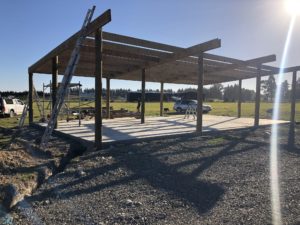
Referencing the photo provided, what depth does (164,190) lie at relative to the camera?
4430 millimetres

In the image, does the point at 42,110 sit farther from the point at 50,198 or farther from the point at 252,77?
the point at 252,77

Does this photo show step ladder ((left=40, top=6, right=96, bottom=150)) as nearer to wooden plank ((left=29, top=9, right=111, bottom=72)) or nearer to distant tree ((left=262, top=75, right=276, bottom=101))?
wooden plank ((left=29, top=9, right=111, bottom=72))

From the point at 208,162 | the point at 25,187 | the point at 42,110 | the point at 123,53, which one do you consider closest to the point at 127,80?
the point at 42,110

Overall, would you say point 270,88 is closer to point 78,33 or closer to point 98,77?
point 78,33

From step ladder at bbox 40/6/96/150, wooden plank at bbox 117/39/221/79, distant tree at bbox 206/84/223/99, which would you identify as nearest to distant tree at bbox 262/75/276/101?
distant tree at bbox 206/84/223/99

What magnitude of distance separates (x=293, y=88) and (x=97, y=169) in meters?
10.9

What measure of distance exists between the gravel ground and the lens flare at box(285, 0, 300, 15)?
5660 mm

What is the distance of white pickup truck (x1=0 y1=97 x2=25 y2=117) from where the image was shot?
20453 mm

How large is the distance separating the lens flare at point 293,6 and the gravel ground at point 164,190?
566 cm

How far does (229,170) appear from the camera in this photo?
221 inches

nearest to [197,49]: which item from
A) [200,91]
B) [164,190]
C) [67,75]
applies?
[200,91]

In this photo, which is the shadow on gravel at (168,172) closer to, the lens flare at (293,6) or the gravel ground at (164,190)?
the gravel ground at (164,190)

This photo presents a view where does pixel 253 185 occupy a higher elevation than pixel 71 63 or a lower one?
lower

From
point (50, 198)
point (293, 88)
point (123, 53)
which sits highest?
point (123, 53)
